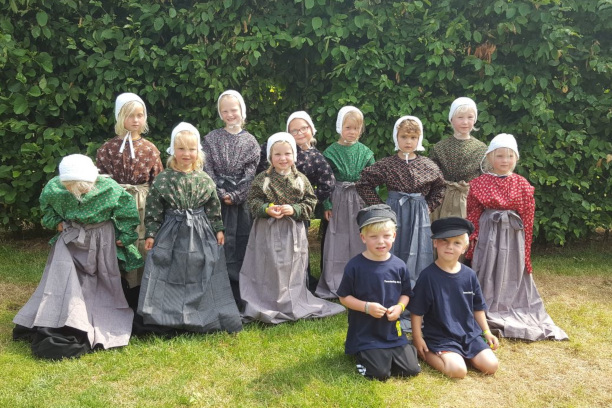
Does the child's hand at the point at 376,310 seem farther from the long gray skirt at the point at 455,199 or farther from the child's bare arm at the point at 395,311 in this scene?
the long gray skirt at the point at 455,199

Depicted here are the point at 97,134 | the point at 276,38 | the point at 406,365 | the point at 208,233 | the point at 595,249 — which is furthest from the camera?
the point at 595,249

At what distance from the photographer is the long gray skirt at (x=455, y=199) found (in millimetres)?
4979

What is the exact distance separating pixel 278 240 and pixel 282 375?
1260 mm

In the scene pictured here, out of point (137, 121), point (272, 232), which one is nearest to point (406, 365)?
point (272, 232)

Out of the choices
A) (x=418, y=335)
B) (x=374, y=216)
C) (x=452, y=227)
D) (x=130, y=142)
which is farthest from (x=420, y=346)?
(x=130, y=142)

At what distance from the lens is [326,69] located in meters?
6.07

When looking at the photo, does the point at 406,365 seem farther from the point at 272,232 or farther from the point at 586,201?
the point at 586,201

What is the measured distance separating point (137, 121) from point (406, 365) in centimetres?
287

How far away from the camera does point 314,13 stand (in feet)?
18.9

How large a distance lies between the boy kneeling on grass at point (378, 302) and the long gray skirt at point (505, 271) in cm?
102

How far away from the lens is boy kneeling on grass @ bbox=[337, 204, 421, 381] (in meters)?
3.75

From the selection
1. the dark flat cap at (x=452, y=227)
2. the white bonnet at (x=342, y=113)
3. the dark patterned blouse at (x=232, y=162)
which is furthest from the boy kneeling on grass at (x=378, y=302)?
the white bonnet at (x=342, y=113)

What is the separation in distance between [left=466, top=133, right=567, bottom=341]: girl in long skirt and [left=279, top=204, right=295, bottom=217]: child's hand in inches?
55.8

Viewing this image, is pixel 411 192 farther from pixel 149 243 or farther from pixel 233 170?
pixel 149 243
